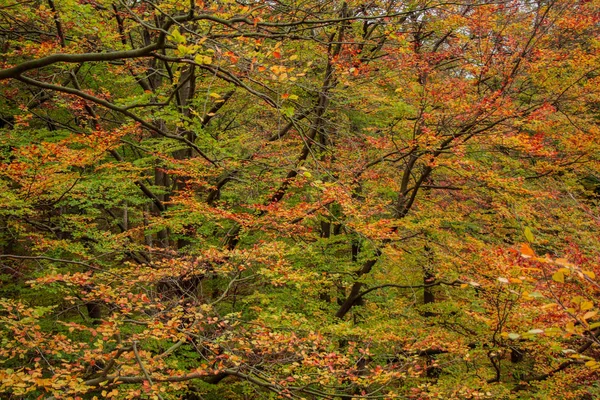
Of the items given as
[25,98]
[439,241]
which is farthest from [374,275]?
[25,98]

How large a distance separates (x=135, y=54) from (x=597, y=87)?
1092cm

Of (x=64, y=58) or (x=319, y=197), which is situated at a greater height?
(x=64, y=58)

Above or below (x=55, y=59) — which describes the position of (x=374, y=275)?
below

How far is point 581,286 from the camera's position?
22.0ft

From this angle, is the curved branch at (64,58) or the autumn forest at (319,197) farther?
the autumn forest at (319,197)

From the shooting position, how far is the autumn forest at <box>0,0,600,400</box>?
249 inches

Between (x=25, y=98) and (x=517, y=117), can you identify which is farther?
(x=25, y=98)

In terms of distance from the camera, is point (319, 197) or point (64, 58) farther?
point (319, 197)

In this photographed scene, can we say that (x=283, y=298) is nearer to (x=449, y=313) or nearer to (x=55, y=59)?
(x=449, y=313)

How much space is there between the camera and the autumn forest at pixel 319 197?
633 centimetres

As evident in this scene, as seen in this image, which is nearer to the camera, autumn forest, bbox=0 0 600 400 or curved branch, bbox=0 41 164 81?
curved branch, bbox=0 41 164 81

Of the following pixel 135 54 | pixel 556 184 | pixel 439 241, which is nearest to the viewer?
pixel 135 54

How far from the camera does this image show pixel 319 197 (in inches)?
226

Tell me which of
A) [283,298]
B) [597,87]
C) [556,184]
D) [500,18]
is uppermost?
[500,18]
